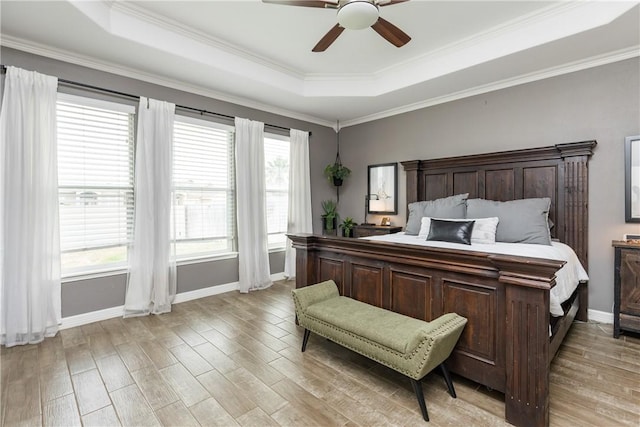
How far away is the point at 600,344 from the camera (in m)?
2.80

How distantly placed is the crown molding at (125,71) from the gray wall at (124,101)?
4cm

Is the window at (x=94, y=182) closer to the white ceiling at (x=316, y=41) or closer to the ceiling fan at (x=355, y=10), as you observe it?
the white ceiling at (x=316, y=41)

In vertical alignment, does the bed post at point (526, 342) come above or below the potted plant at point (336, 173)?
below

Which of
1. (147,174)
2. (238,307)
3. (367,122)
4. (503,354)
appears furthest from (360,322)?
(367,122)

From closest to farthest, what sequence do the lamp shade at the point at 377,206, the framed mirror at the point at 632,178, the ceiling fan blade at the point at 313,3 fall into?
1. the ceiling fan blade at the point at 313,3
2. the framed mirror at the point at 632,178
3. the lamp shade at the point at 377,206

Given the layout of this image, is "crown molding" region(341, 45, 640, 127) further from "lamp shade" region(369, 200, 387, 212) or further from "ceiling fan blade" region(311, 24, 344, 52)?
"ceiling fan blade" region(311, 24, 344, 52)

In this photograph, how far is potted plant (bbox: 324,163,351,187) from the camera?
571 cm

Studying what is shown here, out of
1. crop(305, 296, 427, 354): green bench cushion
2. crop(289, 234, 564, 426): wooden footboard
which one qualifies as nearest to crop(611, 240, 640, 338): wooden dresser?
crop(289, 234, 564, 426): wooden footboard

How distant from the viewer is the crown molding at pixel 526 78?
3.22 meters

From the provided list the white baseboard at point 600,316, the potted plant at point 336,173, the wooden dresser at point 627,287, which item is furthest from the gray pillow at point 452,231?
the potted plant at point 336,173

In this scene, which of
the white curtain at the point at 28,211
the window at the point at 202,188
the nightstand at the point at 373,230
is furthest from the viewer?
the nightstand at the point at 373,230

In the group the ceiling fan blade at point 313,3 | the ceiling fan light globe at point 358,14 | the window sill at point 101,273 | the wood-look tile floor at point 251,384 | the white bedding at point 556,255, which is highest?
the ceiling fan blade at point 313,3

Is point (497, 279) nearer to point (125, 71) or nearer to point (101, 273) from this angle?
point (101, 273)

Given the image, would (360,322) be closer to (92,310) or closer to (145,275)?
(145,275)
